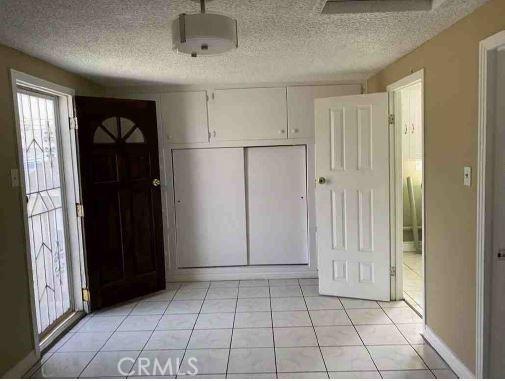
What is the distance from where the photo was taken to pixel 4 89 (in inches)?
99.5

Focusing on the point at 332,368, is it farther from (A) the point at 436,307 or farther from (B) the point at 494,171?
(B) the point at 494,171

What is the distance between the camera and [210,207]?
4.43 meters

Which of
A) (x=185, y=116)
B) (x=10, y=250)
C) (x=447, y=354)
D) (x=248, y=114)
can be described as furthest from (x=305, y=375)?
(x=185, y=116)

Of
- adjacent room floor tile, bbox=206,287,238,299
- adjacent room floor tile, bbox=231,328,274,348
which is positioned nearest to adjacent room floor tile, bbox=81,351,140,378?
adjacent room floor tile, bbox=231,328,274,348

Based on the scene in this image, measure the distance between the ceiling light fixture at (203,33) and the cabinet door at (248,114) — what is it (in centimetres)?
250

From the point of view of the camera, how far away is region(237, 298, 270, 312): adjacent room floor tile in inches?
143

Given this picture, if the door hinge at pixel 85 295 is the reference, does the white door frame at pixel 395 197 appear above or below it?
above

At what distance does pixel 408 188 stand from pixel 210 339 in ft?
11.2

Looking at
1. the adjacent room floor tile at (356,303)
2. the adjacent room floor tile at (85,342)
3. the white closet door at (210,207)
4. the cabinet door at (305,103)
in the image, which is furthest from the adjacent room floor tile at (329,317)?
the cabinet door at (305,103)

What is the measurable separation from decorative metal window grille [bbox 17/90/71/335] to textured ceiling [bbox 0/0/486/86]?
1.50 ft

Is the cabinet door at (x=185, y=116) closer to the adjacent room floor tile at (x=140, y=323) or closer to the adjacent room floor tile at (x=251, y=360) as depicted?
the adjacent room floor tile at (x=140, y=323)

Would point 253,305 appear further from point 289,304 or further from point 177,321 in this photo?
point 177,321

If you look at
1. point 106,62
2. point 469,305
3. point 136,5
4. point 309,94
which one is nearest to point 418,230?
point 309,94

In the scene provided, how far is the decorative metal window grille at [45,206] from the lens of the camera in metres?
3.02
